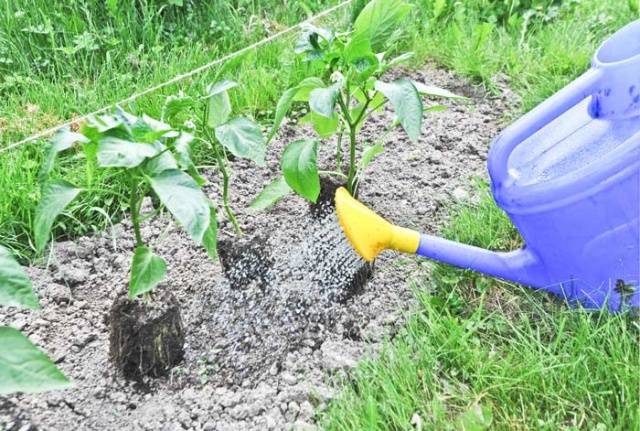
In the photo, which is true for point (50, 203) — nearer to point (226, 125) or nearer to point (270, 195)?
point (226, 125)

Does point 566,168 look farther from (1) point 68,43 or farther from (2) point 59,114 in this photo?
(1) point 68,43

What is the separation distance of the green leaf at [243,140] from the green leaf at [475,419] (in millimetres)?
586

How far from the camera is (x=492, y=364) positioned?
1.40 m

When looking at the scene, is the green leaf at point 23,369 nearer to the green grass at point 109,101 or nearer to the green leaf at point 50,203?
the green leaf at point 50,203

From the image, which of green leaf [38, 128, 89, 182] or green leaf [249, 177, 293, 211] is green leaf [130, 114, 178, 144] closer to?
green leaf [38, 128, 89, 182]

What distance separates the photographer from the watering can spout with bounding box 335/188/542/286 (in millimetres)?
1521

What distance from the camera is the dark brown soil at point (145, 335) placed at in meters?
1.43

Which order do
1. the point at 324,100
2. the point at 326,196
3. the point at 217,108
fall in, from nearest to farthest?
the point at 324,100, the point at 217,108, the point at 326,196

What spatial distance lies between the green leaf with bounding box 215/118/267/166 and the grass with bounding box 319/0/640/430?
0.45m

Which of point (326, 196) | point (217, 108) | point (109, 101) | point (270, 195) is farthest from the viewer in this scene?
point (109, 101)

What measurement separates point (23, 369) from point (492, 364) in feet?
2.64

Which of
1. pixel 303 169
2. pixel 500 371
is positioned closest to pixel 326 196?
pixel 303 169

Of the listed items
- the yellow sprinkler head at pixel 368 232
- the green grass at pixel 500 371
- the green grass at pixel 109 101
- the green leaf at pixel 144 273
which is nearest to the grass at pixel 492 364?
the green grass at pixel 500 371

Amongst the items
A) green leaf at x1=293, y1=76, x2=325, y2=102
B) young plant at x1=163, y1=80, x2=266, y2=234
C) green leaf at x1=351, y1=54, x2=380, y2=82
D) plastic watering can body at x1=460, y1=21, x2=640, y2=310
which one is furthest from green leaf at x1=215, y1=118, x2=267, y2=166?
plastic watering can body at x1=460, y1=21, x2=640, y2=310
